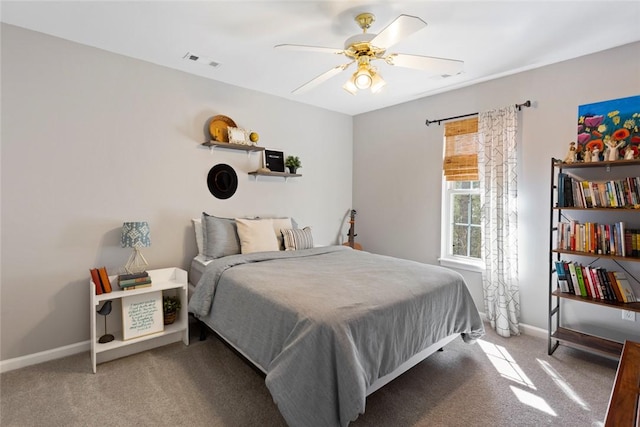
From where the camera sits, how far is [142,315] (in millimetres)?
2598

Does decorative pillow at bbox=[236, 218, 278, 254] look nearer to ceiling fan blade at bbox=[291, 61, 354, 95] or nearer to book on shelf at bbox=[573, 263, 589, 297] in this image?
ceiling fan blade at bbox=[291, 61, 354, 95]

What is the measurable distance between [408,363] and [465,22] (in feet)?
7.98

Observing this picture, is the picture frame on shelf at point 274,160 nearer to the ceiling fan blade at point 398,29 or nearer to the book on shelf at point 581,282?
the ceiling fan blade at point 398,29

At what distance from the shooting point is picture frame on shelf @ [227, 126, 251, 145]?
3.36 m

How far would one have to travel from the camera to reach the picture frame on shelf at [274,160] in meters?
3.78

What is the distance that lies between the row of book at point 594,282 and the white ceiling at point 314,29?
162 cm

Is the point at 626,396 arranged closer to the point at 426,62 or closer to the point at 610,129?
the point at 426,62

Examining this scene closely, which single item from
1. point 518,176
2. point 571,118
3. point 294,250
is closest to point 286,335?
point 294,250

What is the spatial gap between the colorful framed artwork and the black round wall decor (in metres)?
3.28

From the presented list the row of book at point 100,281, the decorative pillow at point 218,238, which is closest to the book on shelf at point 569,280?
the decorative pillow at point 218,238

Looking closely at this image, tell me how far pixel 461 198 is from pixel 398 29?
2.49 metres

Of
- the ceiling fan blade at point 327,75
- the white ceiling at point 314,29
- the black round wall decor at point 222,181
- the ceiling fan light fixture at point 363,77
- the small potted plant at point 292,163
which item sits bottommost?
the black round wall decor at point 222,181

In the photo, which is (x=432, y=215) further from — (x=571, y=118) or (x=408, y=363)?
(x=408, y=363)

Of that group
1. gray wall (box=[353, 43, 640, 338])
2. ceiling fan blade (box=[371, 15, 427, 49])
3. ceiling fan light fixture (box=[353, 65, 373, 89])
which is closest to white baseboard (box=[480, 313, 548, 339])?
gray wall (box=[353, 43, 640, 338])
